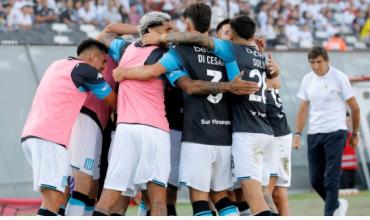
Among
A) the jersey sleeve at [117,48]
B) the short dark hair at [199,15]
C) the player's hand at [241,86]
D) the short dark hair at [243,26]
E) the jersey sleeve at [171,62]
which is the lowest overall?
the player's hand at [241,86]

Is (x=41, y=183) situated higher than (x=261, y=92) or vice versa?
(x=261, y=92)

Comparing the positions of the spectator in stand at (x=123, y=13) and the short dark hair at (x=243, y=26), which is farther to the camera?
the spectator in stand at (x=123, y=13)

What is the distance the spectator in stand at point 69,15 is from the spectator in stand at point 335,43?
6.10 m

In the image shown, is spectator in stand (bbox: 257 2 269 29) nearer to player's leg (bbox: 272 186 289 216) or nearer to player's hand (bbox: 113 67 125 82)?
player's leg (bbox: 272 186 289 216)

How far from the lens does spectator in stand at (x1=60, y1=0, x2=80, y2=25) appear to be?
19094 mm

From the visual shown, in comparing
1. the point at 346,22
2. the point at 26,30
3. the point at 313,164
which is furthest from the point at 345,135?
the point at 346,22

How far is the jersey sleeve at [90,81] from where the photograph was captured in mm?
8633

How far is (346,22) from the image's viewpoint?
84.6 ft

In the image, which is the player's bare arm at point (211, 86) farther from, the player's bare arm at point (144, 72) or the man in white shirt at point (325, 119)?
the man in white shirt at point (325, 119)

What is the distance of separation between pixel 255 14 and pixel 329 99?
11.4 m

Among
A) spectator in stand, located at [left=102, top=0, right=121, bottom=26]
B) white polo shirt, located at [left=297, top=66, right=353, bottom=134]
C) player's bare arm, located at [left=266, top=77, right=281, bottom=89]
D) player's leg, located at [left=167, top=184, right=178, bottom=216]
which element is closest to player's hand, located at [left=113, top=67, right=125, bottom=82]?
player's leg, located at [left=167, top=184, right=178, bottom=216]

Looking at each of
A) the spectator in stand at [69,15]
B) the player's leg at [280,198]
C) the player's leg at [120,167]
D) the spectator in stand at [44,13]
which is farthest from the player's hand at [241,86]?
the spectator in stand at [69,15]

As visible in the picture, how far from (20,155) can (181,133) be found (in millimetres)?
7051

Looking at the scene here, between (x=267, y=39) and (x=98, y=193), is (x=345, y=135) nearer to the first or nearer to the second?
(x=98, y=193)
